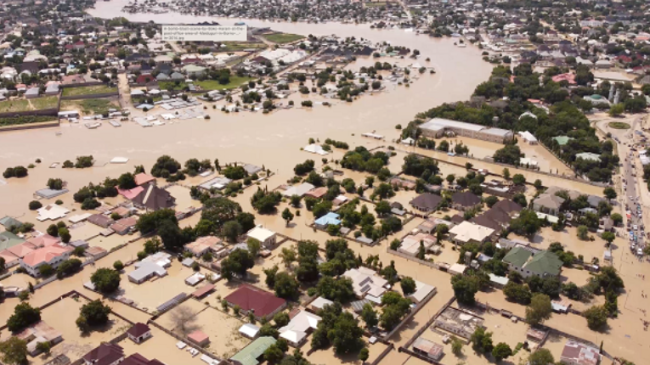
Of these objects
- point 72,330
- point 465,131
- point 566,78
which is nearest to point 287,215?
point 72,330

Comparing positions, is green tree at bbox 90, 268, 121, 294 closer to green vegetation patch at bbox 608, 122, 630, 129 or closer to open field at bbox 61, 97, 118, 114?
open field at bbox 61, 97, 118, 114

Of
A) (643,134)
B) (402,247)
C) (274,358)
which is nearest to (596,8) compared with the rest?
(643,134)

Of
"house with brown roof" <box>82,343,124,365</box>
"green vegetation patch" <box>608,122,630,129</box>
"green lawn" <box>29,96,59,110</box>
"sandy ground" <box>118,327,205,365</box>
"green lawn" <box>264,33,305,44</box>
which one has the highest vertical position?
"green lawn" <box>264,33,305,44</box>

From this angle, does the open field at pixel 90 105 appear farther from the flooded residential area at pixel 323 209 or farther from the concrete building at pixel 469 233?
the concrete building at pixel 469 233

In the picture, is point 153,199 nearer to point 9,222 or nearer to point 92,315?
point 9,222

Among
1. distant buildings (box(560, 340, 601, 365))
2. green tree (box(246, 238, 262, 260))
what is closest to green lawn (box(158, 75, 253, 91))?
green tree (box(246, 238, 262, 260))

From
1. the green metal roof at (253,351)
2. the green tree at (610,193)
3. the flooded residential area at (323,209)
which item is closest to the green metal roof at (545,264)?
the flooded residential area at (323,209)
